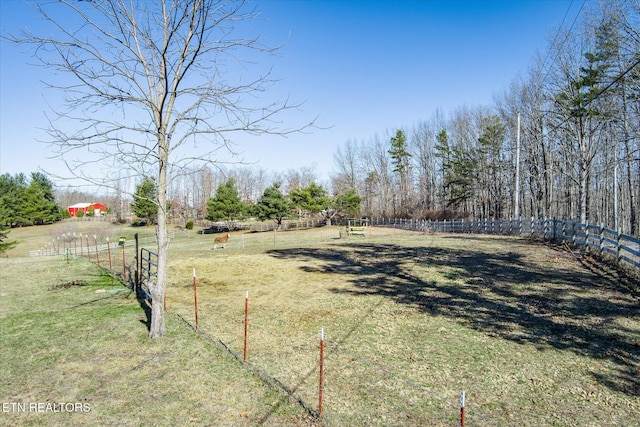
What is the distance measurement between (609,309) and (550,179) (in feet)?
109

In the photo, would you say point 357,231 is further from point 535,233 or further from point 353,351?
point 353,351

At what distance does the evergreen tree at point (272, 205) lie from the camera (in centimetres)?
4875

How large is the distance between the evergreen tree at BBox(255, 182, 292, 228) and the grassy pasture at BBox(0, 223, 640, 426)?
35541 millimetres

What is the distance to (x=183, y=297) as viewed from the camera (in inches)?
446

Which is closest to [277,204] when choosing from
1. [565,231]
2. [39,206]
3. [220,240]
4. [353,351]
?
[220,240]

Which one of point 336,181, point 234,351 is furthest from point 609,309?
point 336,181

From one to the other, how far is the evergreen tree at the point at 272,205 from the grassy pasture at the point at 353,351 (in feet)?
117

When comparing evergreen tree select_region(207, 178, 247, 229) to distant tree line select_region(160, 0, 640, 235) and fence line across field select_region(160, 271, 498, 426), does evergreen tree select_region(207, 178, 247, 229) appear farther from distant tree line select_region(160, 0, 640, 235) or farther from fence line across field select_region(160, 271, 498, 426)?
fence line across field select_region(160, 271, 498, 426)

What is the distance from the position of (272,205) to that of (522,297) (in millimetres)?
40447

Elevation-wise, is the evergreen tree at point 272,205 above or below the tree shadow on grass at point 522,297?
above

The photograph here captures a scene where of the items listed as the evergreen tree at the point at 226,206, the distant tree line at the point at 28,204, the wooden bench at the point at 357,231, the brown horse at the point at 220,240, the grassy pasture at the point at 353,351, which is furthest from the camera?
the distant tree line at the point at 28,204

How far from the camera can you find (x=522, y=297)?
10.3 metres

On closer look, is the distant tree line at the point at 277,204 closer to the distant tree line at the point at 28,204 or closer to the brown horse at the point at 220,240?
the brown horse at the point at 220,240

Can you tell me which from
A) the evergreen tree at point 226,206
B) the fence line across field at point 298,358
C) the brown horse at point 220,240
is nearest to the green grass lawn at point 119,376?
the fence line across field at point 298,358
